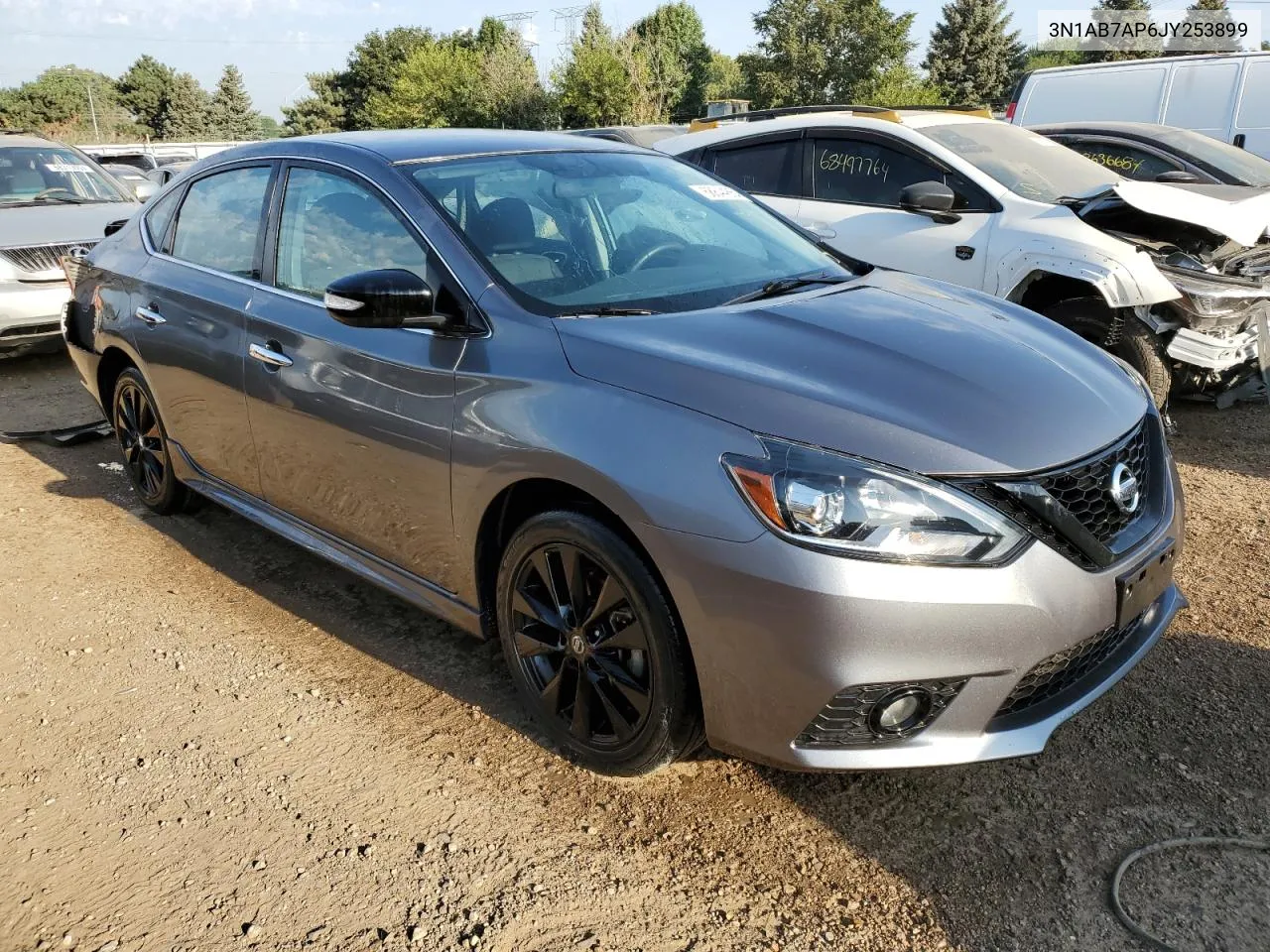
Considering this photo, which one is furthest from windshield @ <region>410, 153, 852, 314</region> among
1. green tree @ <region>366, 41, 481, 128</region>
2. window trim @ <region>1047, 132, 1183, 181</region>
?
green tree @ <region>366, 41, 481, 128</region>

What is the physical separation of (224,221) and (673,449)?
2558 mm

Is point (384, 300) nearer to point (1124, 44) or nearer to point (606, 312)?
point (606, 312)

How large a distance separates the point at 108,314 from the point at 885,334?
3594mm

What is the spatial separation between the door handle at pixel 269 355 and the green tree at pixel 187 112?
83.6 m

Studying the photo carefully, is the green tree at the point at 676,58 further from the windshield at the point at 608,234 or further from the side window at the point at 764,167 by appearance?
the windshield at the point at 608,234

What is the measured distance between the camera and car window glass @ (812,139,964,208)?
627 cm

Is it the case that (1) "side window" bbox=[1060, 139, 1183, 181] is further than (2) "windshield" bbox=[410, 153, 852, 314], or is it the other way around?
(1) "side window" bbox=[1060, 139, 1183, 181]

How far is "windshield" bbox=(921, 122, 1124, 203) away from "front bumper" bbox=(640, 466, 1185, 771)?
423 centimetres

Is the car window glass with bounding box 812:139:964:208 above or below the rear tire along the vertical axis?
above

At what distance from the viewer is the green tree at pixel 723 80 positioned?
65.3 metres

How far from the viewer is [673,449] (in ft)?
7.92

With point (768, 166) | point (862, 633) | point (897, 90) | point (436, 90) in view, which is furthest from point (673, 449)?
point (436, 90)

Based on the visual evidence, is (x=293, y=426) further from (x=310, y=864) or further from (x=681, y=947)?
(x=681, y=947)

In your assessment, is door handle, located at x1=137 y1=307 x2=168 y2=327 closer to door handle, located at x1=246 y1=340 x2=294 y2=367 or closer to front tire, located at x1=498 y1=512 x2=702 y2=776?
door handle, located at x1=246 y1=340 x2=294 y2=367
